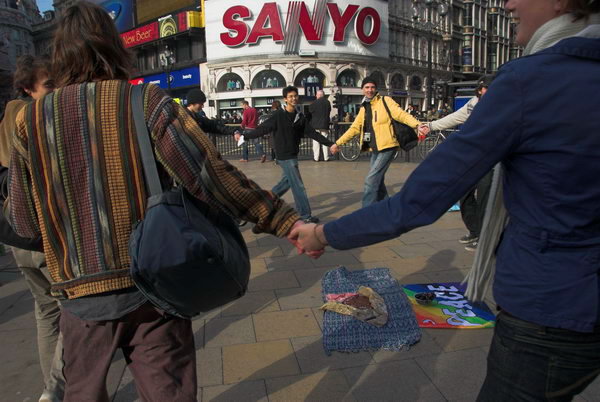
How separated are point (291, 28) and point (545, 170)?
45.6 m

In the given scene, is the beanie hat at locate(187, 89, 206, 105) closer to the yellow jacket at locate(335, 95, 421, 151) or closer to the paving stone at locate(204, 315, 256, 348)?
the yellow jacket at locate(335, 95, 421, 151)

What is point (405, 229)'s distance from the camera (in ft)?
4.43

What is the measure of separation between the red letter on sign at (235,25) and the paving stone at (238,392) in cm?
4545

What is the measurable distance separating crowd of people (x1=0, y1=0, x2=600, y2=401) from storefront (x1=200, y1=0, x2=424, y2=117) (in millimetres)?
42240

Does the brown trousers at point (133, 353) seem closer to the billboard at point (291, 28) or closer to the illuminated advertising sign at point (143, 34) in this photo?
the billboard at point (291, 28)

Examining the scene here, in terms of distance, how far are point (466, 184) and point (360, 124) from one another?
209 inches

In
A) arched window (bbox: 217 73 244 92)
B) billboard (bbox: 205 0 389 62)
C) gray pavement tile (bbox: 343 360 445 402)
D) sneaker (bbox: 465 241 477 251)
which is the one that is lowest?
gray pavement tile (bbox: 343 360 445 402)

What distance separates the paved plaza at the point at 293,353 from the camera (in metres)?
2.71

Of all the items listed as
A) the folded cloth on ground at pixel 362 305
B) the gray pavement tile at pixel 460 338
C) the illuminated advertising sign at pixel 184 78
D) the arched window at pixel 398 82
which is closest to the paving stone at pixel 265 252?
the folded cloth on ground at pixel 362 305

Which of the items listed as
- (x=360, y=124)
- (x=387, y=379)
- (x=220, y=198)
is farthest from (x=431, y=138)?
(x=220, y=198)

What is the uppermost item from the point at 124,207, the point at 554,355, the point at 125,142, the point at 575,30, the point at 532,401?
the point at 575,30

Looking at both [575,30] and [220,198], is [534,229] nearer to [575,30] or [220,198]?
[575,30]

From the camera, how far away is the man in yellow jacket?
612cm

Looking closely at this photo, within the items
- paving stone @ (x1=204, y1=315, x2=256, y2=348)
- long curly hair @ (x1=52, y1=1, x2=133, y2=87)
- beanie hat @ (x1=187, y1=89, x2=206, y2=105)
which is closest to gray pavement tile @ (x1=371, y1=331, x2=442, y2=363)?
paving stone @ (x1=204, y1=315, x2=256, y2=348)
